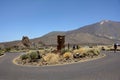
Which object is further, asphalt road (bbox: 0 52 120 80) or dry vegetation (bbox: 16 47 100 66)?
dry vegetation (bbox: 16 47 100 66)

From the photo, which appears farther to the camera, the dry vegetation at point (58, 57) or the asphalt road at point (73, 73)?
the dry vegetation at point (58, 57)

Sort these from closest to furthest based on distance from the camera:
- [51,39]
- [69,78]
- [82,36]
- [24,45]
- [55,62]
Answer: [69,78] → [55,62] → [24,45] → [51,39] → [82,36]

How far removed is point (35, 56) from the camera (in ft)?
105

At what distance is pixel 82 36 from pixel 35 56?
488 ft

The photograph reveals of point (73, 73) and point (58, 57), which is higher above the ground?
point (58, 57)

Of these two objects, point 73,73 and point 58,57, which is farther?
point 58,57

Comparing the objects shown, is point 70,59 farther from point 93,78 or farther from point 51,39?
point 51,39

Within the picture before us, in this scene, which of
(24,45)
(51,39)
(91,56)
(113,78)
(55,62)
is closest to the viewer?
(113,78)

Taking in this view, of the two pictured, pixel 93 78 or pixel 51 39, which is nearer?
pixel 93 78

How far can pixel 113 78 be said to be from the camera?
14.8m

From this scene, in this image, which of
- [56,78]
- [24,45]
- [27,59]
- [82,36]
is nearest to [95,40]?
[82,36]

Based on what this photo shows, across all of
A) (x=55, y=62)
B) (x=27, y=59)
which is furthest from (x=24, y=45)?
(x=55, y=62)

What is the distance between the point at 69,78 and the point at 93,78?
1784mm

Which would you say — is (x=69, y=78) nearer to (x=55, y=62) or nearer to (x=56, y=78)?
(x=56, y=78)
